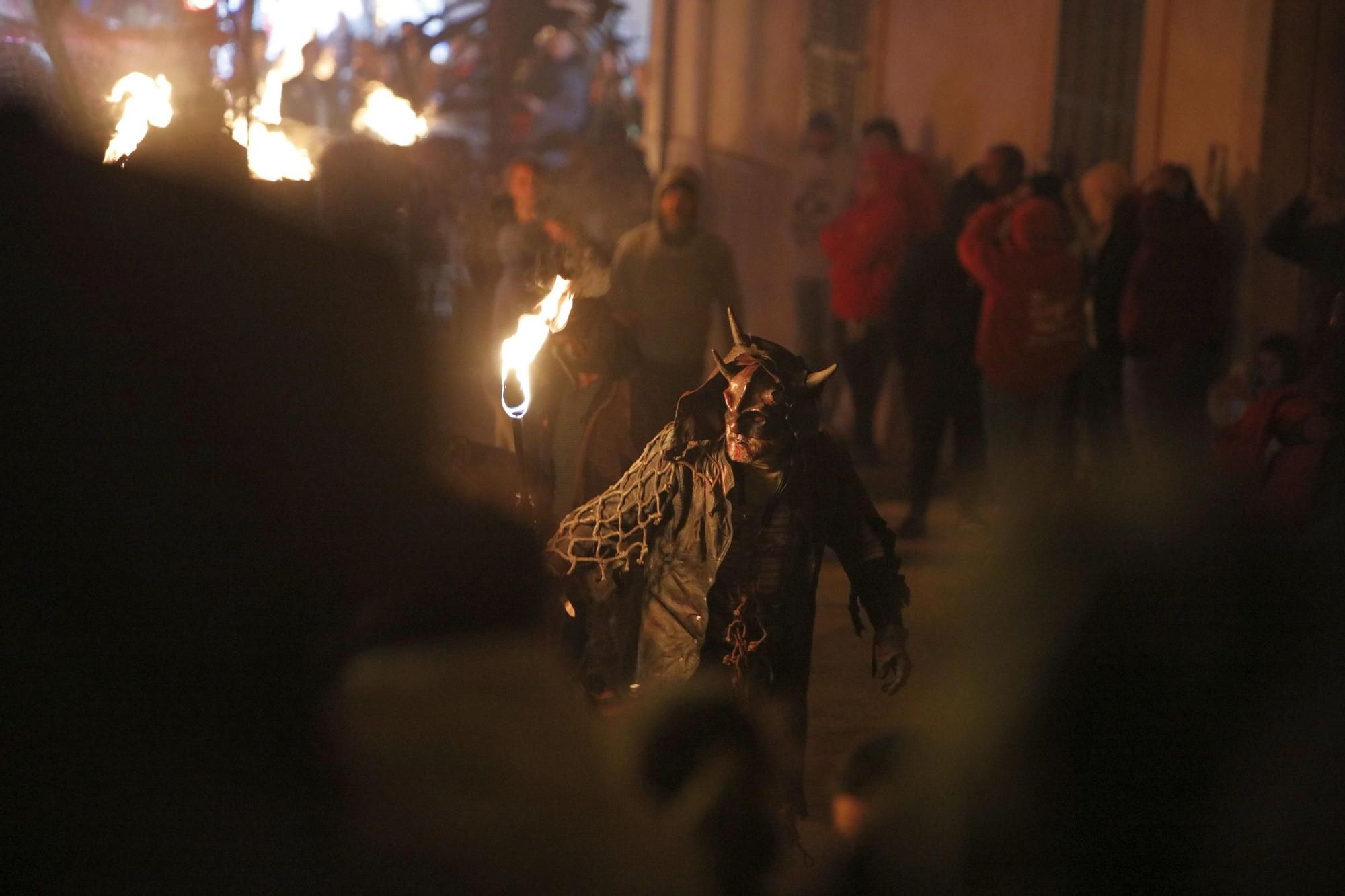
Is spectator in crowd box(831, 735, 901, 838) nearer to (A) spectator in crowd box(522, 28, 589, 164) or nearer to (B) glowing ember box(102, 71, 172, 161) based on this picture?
(B) glowing ember box(102, 71, 172, 161)

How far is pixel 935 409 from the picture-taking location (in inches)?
Result: 414

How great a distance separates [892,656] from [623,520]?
867 millimetres

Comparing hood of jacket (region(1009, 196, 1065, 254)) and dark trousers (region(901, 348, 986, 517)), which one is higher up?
hood of jacket (region(1009, 196, 1065, 254))

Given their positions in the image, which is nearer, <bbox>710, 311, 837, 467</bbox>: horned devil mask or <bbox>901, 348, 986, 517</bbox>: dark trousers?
<bbox>710, 311, 837, 467</bbox>: horned devil mask

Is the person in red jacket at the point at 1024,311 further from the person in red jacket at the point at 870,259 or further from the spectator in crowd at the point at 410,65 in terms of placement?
the spectator in crowd at the point at 410,65

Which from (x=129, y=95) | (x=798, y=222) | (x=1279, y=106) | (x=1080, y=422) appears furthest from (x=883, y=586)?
(x=798, y=222)

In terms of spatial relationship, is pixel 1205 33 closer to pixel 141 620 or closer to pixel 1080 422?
pixel 1080 422

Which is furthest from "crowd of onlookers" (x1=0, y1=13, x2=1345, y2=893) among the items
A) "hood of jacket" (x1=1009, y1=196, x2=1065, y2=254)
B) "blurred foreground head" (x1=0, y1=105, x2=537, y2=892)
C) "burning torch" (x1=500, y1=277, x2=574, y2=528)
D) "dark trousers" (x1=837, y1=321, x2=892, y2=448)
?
"dark trousers" (x1=837, y1=321, x2=892, y2=448)

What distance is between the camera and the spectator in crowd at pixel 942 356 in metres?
10.6

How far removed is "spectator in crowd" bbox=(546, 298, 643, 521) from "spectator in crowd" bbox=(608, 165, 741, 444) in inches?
115

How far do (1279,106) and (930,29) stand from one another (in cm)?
428

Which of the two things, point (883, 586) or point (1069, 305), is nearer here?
point (883, 586)

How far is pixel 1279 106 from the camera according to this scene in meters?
11.6

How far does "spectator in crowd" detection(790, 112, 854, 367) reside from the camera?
14086mm
